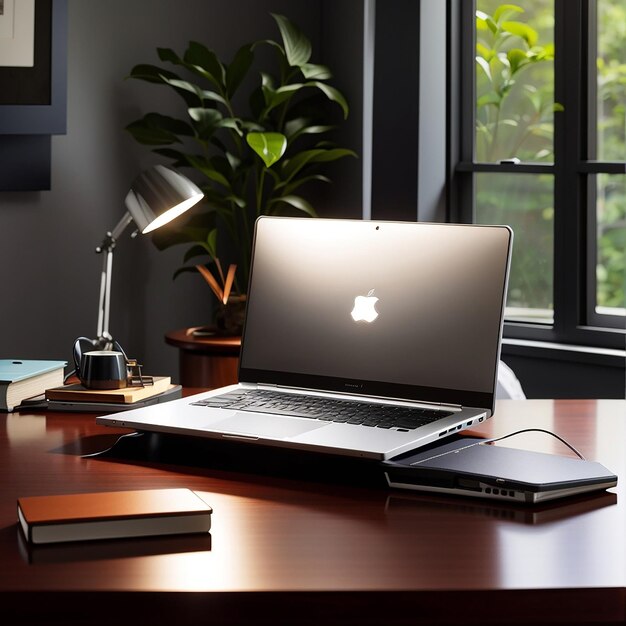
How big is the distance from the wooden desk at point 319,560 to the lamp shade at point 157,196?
0.74 metres

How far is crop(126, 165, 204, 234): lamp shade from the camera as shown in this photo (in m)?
1.96

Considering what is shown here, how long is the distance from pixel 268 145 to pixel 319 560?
2.19 metres

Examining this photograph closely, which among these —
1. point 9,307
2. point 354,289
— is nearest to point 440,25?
point 9,307

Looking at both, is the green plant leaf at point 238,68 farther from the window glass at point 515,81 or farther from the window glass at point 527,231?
the window glass at point 527,231

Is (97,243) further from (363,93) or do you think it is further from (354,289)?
(354,289)

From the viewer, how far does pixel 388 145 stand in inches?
134

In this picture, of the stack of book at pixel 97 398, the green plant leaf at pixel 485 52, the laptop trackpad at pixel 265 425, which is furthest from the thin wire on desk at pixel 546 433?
the green plant leaf at pixel 485 52

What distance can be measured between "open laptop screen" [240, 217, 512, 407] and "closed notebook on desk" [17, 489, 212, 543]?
497mm

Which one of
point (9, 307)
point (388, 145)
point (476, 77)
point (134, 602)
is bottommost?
point (134, 602)

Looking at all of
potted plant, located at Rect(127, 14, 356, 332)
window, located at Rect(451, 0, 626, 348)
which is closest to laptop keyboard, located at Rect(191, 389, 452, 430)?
potted plant, located at Rect(127, 14, 356, 332)

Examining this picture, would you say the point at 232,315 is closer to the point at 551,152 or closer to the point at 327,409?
the point at 551,152

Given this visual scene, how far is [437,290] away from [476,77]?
A: 212cm

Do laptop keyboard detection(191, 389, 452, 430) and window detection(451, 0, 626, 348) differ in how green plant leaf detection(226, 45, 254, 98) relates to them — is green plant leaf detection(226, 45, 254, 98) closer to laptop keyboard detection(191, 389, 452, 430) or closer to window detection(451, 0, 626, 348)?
window detection(451, 0, 626, 348)

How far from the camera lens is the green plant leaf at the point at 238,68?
323 centimetres
